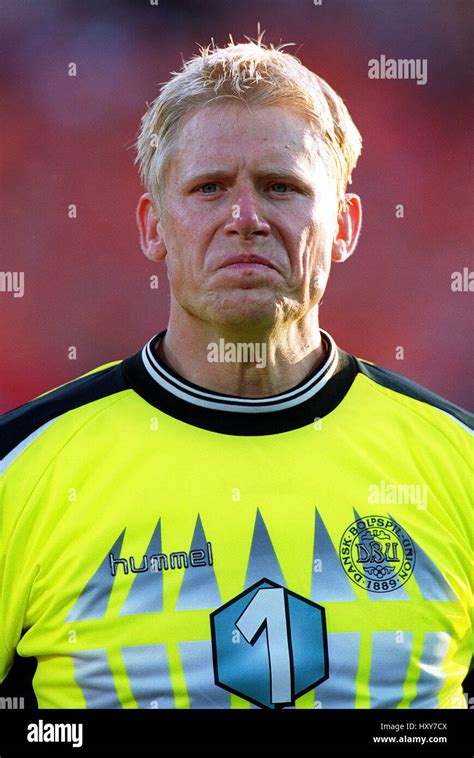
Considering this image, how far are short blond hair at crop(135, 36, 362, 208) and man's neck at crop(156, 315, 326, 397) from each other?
273 millimetres

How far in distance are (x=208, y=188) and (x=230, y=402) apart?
1.28 feet

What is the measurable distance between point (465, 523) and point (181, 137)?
0.88m

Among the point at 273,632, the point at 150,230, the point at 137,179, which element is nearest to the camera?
the point at 273,632

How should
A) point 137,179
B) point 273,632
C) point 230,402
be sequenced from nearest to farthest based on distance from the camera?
point 273,632 < point 230,402 < point 137,179

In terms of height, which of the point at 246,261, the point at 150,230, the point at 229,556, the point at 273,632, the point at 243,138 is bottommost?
the point at 273,632

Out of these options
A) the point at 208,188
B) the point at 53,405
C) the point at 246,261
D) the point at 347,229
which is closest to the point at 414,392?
the point at 347,229

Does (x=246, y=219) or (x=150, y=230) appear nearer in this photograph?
(x=246, y=219)

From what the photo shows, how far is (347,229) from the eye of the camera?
187cm

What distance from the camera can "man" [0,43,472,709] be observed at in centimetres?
161

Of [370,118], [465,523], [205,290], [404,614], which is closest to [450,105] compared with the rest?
[370,118]

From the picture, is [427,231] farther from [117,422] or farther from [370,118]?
[117,422]

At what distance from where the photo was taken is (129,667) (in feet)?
5.20

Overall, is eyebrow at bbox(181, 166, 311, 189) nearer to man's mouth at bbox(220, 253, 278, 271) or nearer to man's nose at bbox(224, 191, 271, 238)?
man's nose at bbox(224, 191, 271, 238)

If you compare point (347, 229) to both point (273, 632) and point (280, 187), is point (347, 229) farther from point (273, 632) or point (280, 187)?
point (273, 632)
